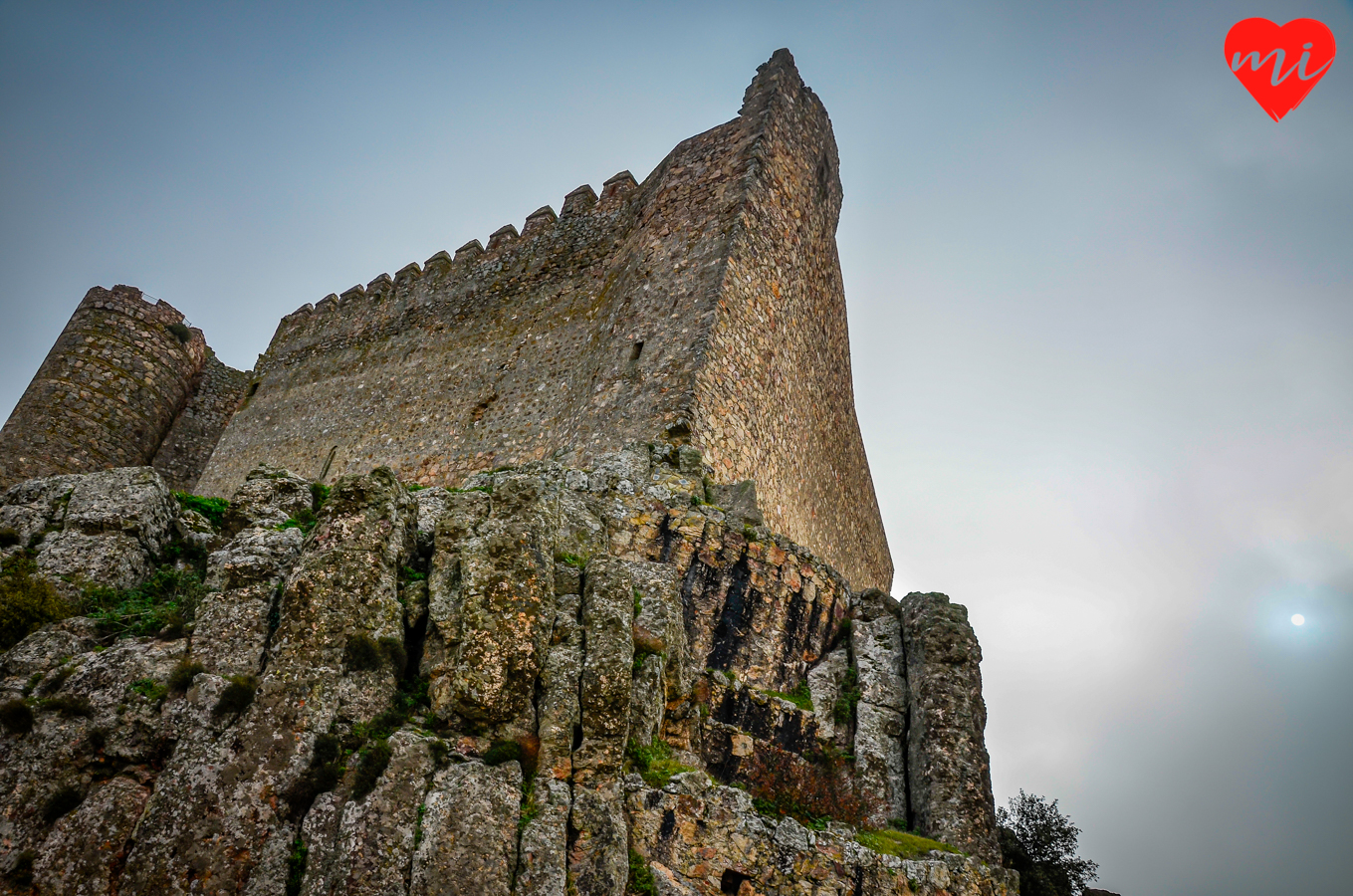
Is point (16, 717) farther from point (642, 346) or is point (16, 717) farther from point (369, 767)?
point (642, 346)

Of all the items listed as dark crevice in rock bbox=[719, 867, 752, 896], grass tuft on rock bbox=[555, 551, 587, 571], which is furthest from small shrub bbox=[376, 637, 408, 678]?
dark crevice in rock bbox=[719, 867, 752, 896]

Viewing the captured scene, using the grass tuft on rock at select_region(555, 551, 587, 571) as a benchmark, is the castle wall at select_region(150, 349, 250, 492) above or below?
above

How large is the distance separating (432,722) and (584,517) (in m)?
3.60

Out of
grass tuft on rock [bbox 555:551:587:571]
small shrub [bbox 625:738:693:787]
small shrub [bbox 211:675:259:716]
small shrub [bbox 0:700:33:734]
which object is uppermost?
grass tuft on rock [bbox 555:551:587:571]

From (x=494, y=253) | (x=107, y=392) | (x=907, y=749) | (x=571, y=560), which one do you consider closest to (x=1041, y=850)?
(x=907, y=749)

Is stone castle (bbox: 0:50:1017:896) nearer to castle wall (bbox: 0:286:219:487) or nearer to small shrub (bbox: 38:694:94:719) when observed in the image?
small shrub (bbox: 38:694:94:719)

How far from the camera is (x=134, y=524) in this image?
8.34 metres

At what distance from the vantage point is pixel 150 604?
305 inches

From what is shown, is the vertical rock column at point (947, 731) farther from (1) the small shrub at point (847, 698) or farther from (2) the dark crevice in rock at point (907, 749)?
(1) the small shrub at point (847, 698)

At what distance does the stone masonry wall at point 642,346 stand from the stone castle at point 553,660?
4.1 inches

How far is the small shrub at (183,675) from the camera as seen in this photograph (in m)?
6.57

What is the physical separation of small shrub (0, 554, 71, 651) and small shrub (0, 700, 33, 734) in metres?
0.89

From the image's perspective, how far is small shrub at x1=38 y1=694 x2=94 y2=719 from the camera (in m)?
6.40

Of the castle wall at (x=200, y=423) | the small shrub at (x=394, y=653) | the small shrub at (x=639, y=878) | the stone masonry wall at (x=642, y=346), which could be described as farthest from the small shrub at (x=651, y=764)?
the castle wall at (x=200, y=423)
